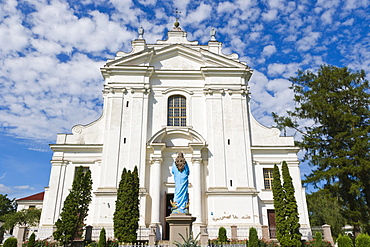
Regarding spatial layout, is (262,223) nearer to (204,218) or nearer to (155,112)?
(204,218)

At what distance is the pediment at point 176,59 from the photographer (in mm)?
22703

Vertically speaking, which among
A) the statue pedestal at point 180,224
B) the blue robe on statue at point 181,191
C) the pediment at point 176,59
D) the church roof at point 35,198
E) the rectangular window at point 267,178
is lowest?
the statue pedestal at point 180,224

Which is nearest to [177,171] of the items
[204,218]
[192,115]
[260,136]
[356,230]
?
[204,218]

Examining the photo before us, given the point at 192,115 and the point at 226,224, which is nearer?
the point at 226,224

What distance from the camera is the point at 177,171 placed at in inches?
Result: 577

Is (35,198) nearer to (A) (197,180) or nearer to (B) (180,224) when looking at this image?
(A) (197,180)

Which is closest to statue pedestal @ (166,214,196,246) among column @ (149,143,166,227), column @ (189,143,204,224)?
column @ (149,143,166,227)

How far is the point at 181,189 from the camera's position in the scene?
14.2 metres

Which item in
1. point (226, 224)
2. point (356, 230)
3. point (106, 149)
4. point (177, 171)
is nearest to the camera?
point (177, 171)

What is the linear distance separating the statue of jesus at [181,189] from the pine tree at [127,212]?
2642mm

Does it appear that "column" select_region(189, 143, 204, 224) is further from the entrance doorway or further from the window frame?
the entrance doorway

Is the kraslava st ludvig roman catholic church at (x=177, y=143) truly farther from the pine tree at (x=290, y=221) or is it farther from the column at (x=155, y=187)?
the pine tree at (x=290, y=221)

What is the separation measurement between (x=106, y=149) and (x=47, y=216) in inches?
208

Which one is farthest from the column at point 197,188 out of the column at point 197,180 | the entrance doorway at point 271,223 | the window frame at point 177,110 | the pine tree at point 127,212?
the pine tree at point 127,212
